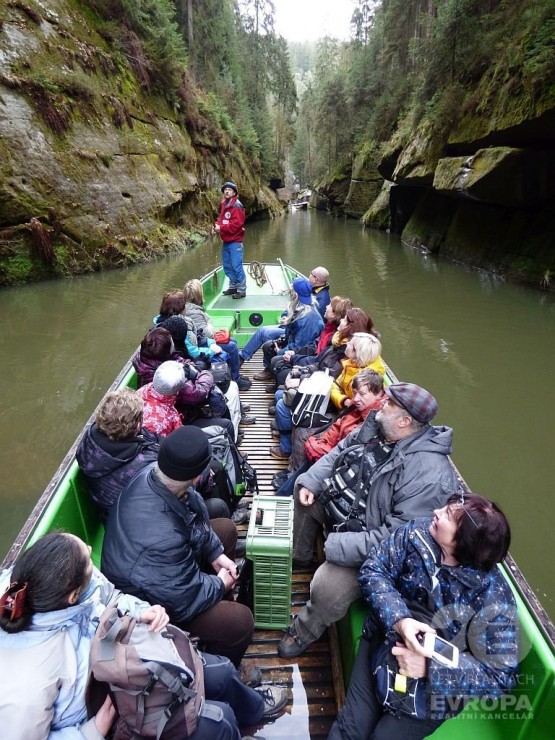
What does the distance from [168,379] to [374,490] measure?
1.37 metres

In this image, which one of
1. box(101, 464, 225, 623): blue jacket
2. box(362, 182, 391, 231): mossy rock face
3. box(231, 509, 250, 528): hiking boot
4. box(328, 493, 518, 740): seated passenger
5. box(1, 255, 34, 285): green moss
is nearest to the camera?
box(328, 493, 518, 740): seated passenger

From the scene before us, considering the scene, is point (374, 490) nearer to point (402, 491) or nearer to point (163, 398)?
point (402, 491)

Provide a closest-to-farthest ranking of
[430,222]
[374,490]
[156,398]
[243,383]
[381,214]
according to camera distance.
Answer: [374,490] < [156,398] < [243,383] < [430,222] < [381,214]

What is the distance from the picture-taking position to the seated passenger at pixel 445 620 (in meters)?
1.47

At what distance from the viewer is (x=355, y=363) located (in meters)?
3.13

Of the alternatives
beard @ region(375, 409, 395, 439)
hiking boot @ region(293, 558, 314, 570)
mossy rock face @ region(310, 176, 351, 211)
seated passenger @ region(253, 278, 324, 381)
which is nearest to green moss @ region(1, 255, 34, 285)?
seated passenger @ region(253, 278, 324, 381)

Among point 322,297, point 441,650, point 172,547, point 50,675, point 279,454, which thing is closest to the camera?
point 50,675

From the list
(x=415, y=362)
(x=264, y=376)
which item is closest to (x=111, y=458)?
(x=264, y=376)

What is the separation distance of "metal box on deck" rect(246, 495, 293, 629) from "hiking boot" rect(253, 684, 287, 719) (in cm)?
28

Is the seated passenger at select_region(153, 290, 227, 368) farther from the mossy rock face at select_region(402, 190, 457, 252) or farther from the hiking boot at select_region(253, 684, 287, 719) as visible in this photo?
the mossy rock face at select_region(402, 190, 457, 252)

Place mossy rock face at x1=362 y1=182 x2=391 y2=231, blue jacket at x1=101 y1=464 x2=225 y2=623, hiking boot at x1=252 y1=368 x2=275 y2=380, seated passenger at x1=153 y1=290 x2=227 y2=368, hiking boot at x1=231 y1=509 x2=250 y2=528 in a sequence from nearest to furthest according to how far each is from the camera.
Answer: blue jacket at x1=101 y1=464 x2=225 y2=623
hiking boot at x1=231 y1=509 x2=250 y2=528
seated passenger at x1=153 y1=290 x2=227 y2=368
hiking boot at x1=252 y1=368 x2=275 y2=380
mossy rock face at x1=362 y1=182 x2=391 y2=231

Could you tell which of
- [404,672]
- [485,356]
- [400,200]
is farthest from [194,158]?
[404,672]

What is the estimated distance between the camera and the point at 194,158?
19.6m

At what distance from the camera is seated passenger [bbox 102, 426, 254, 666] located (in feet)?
5.22
